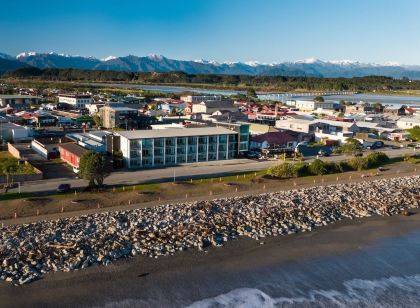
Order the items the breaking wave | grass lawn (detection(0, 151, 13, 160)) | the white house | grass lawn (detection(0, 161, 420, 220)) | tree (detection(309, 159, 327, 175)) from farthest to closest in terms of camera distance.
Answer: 1. the white house
2. grass lawn (detection(0, 151, 13, 160))
3. tree (detection(309, 159, 327, 175))
4. grass lawn (detection(0, 161, 420, 220))
5. the breaking wave

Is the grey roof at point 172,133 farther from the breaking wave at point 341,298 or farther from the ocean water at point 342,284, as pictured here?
the breaking wave at point 341,298

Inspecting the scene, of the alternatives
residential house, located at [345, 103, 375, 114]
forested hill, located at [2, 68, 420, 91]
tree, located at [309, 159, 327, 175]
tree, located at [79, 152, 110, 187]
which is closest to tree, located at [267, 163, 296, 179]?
tree, located at [309, 159, 327, 175]

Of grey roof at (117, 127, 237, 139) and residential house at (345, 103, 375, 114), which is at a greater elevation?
grey roof at (117, 127, 237, 139)

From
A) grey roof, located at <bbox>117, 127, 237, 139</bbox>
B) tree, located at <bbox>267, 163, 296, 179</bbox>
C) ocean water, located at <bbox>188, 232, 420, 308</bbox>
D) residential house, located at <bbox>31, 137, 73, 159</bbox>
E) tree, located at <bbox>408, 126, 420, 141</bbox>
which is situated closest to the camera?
ocean water, located at <bbox>188, 232, 420, 308</bbox>

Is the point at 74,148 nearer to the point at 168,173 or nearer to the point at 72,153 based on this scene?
the point at 72,153

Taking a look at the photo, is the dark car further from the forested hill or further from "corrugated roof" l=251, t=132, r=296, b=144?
the forested hill

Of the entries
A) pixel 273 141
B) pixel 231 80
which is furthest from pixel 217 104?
pixel 231 80
